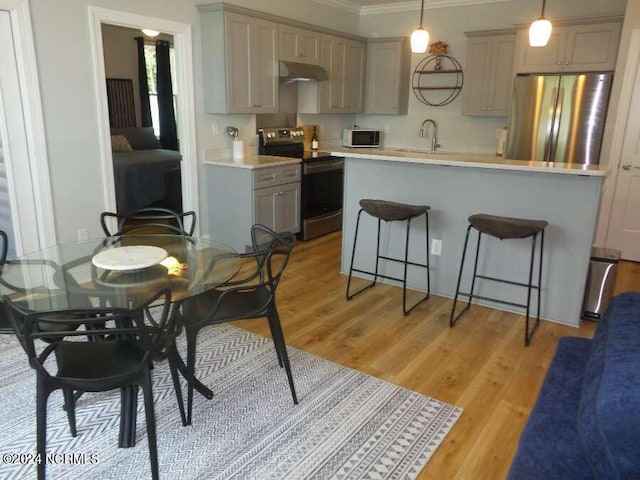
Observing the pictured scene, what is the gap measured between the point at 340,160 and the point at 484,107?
67.1 inches

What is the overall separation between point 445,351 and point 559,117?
2889mm

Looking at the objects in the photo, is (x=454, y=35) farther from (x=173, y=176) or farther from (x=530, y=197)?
(x=173, y=176)

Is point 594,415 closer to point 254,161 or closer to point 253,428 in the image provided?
point 253,428

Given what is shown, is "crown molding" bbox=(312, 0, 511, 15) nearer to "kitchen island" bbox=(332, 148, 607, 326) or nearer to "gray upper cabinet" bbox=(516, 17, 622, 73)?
"gray upper cabinet" bbox=(516, 17, 622, 73)

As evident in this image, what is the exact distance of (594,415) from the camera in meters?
1.26

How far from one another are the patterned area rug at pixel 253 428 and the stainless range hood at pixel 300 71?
3.14m

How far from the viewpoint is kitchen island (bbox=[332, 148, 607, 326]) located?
3.15 meters

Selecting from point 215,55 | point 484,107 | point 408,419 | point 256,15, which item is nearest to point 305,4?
point 256,15

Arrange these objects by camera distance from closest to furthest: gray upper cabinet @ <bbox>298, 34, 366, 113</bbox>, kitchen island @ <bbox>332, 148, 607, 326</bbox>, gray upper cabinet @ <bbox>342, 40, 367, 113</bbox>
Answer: kitchen island @ <bbox>332, 148, 607, 326</bbox> → gray upper cabinet @ <bbox>298, 34, 366, 113</bbox> → gray upper cabinet @ <bbox>342, 40, 367, 113</bbox>

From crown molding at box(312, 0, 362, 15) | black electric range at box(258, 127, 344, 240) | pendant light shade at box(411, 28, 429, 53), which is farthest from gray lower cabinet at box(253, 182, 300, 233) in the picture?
crown molding at box(312, 0, 362, 15)

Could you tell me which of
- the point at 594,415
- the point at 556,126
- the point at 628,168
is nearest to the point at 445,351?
the point at 594,415

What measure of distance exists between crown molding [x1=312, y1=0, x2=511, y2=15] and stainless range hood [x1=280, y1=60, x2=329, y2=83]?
0.98 metres

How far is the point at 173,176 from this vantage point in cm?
577

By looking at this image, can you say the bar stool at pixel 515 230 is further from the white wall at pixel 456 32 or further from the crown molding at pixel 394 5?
the crown molding at pixel 394 5
